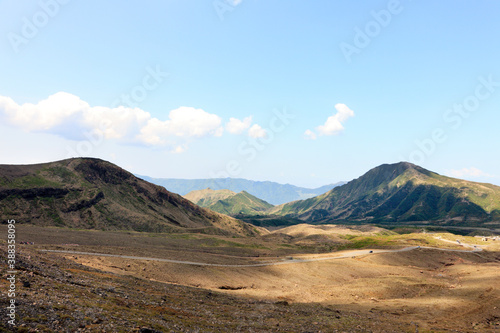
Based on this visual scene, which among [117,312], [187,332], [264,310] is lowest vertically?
[264,310]

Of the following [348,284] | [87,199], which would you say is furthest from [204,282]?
[87,199]

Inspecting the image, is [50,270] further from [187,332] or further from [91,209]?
[91,209]

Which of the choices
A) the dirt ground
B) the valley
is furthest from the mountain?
the dirt ground

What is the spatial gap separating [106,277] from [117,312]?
623 inches

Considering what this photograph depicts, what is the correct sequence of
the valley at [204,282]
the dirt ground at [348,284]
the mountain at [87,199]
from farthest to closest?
the mountain at [87,199], the dirt ground at [348,284], the valley at [204,282]

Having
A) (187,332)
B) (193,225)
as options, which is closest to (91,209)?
(193,225)

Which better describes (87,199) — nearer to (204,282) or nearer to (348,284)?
(204,282)

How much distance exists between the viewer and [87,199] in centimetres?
12988

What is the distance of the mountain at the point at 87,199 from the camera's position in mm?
114000

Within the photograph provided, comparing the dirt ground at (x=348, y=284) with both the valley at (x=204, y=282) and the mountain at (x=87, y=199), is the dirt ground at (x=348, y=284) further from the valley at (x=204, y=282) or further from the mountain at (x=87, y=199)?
the mountain at (x=87, y=199)

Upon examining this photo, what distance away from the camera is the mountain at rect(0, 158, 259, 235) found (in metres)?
114

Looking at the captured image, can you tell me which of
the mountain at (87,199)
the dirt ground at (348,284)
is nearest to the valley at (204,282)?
the dirt ground at (348,284)

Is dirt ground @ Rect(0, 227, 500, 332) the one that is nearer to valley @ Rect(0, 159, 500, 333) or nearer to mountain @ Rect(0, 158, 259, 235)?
valley @ Rect(0, 159, 500, 333)

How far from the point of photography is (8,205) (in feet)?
356
